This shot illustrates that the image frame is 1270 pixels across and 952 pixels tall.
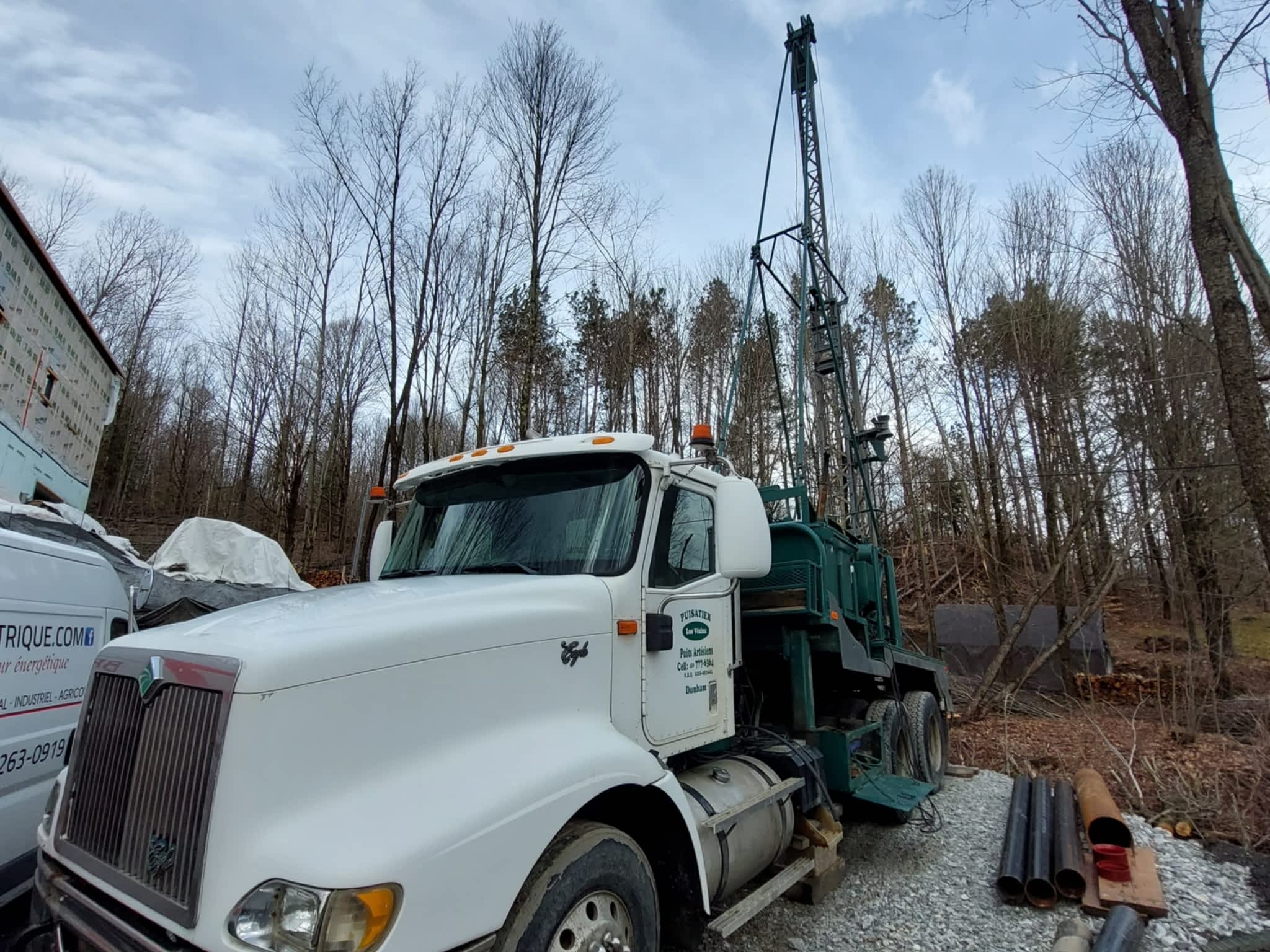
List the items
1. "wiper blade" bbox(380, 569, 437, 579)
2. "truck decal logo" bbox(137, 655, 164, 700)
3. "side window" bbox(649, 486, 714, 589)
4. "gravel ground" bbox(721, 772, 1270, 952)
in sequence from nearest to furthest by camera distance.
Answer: "truck decal logo" bbox(137, 655, 164, 700)
"side window" bbox(649, 486, 714, 589)
"wiper blade" bbox(380, 569, 437, 579)
"gravel ground" bbox(721, 772, 1270, 952)

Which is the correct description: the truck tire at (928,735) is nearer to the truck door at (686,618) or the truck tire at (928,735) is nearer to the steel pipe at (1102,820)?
the steel pipe at (1102,820)

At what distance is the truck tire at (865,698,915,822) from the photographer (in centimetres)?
600

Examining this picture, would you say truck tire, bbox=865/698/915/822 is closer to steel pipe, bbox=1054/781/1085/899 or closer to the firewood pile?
steel pipe, bbox=1054/781/1085/899

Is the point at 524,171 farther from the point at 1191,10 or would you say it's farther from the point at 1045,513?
the point at 1045,513

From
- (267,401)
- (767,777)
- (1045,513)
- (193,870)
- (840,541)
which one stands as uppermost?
(267,401)

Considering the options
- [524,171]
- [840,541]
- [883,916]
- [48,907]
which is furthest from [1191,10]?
Result: [524,171]

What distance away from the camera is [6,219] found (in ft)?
28.2

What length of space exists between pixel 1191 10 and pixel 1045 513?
12.6 m

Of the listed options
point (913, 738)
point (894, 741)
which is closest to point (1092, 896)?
point (894, 741)

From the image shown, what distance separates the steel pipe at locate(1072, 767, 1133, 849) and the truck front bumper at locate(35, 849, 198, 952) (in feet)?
18.9

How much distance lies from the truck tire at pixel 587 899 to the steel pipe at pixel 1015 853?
3.08 m

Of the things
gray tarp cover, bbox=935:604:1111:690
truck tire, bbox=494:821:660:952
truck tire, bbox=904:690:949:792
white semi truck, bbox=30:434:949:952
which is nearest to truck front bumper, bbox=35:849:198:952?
white semi truck, bbox=30:434:949:952

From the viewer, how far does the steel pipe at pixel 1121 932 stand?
3.64 metres

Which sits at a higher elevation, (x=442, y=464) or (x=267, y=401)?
(x=267, y=401)
